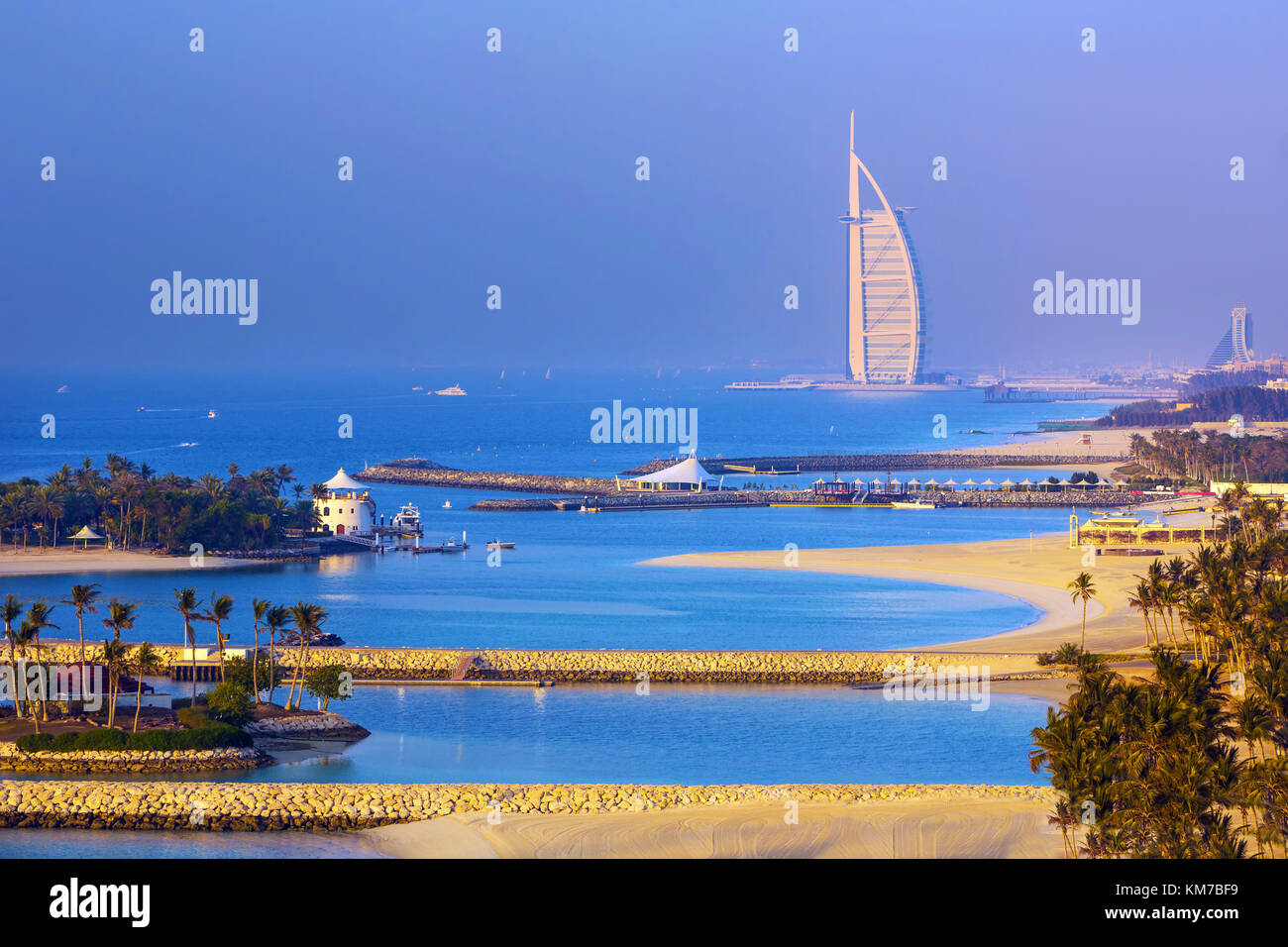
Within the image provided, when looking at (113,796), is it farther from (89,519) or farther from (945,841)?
(89,519)

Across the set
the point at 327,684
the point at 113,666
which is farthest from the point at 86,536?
the point at 113,666

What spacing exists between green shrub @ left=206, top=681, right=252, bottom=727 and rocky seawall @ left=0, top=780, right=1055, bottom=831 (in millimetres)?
4426

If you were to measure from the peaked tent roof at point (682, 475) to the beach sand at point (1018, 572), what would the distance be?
33998mm

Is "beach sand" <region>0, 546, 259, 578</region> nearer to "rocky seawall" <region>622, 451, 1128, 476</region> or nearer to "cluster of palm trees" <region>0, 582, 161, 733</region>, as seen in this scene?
"cluster of palm trees" <region>0, 582, 161, 733</region>

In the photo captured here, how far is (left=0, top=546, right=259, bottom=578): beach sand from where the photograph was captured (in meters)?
60.8

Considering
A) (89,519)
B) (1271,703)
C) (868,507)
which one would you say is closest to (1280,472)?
(868,507)

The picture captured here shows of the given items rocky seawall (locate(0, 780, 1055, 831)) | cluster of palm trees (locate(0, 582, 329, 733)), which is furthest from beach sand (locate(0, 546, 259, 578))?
rocky seawall (locate(0, 780, 1055, 831))

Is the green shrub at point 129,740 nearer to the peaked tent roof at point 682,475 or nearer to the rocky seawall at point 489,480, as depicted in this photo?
the rocky seawall at point 489,480

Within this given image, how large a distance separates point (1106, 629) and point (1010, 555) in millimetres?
21483

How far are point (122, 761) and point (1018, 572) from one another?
132 ft

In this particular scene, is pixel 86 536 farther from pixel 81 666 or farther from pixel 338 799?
pixel 338 799

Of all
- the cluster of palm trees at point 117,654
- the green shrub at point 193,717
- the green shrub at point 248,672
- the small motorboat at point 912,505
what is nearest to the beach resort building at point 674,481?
the small motorboat at point 912,505
